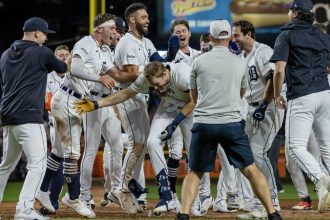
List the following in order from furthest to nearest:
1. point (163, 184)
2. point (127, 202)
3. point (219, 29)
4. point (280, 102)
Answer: point (127, 202) → point (163, 184) → point (280, 102) → point (219, 29)

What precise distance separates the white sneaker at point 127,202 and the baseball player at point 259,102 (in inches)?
53.6

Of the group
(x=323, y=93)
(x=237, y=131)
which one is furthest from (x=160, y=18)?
(x=237, y=131)

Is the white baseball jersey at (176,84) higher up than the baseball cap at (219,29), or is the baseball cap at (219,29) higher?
the baseball cap at (219,29)

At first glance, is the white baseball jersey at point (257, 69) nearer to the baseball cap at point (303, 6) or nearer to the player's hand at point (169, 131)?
the baseball cap at point (303, 6)

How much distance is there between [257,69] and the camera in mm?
10281

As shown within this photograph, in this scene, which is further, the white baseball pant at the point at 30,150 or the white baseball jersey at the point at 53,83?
the white baseball jersey at the point at 53,83

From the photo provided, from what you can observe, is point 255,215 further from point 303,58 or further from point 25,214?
point 25,214

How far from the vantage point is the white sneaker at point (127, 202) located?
1052cm

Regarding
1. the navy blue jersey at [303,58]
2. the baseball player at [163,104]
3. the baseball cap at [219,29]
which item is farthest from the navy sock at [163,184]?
the baseball cap at [219,29]

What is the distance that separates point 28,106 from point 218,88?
6.24 ft

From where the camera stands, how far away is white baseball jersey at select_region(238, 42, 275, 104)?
10.2 m

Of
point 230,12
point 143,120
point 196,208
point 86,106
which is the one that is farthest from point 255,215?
point 230,12

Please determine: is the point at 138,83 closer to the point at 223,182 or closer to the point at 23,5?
the point at 223,182

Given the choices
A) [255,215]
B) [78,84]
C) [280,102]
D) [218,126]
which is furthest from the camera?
[78,84]
